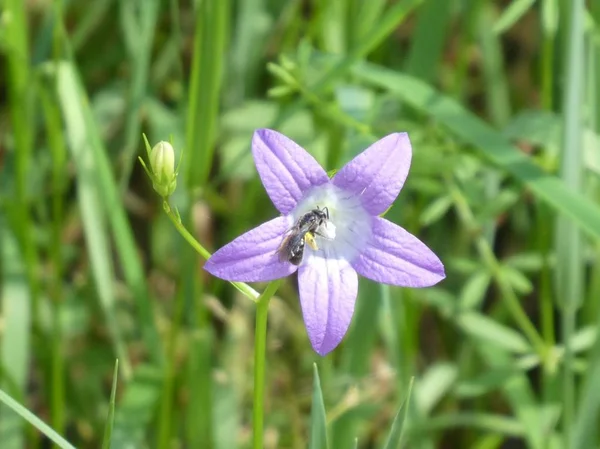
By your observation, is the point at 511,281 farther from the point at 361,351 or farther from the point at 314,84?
the point at 314,84

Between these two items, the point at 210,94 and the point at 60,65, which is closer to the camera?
the point at 210,94

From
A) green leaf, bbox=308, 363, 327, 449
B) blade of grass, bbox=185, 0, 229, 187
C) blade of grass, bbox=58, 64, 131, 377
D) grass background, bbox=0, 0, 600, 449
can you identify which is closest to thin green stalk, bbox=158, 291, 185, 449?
grass background, bbox=0, 0, 600, 449

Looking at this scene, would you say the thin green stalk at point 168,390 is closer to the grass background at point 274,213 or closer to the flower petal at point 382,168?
the grass background at point 274,213

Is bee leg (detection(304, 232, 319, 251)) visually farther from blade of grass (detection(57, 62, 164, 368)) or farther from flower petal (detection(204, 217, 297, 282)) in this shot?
blade of grass (detection(57, 62, 164, 368))

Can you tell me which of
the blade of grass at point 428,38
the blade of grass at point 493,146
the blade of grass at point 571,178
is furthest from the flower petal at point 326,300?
the blade of grass at point 428,38

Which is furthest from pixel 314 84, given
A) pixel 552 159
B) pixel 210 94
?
pixel 552 159

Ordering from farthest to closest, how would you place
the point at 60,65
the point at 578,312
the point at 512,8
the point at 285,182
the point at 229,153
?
the point at 578,312 → the point at 229,153 → the point at 60,65 → the point at 512,8 → the point at 285,182
